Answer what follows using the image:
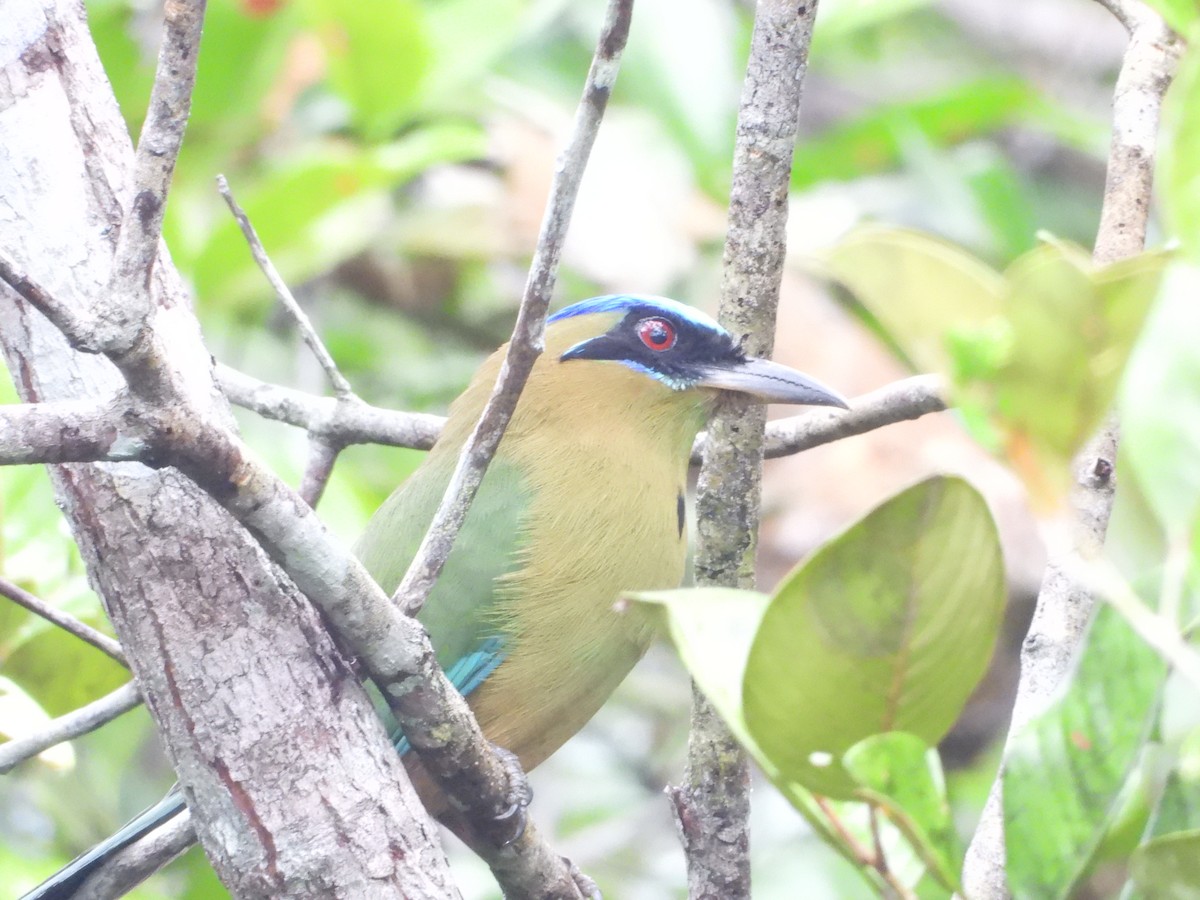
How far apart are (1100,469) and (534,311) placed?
981 mm

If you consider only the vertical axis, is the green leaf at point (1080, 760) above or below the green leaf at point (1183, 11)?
below

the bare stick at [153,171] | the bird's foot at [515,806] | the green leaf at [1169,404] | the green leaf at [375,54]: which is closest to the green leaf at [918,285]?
the green leaf at [1169,404]

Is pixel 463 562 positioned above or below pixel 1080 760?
above

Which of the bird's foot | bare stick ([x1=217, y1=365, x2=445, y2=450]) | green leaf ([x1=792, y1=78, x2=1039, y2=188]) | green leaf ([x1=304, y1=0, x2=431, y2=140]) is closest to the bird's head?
bare stick ([x1=217, y1=365, x2=445, y2=450])

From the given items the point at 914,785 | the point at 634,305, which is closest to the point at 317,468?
the point at 634,305

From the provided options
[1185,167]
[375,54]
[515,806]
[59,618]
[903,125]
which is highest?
[375,54]

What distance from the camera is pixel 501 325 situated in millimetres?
6410

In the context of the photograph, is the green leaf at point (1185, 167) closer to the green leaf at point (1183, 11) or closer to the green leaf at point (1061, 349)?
the green leaf at point (1061, 349)

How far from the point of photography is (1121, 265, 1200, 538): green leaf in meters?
1.05

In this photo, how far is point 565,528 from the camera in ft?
10.4

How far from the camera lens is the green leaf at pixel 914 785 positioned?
1.23 meters

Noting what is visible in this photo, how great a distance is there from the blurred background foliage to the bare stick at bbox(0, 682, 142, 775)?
1258 mm

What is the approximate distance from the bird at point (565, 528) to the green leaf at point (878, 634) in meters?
1.67

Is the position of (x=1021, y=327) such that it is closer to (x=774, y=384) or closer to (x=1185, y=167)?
(x=1185, y=167)
